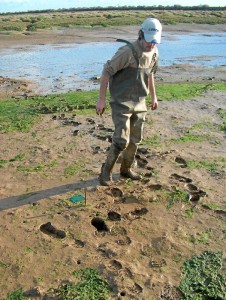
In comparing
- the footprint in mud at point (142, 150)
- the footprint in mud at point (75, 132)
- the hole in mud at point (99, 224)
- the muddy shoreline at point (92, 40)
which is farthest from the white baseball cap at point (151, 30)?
the muddy shoreline at point (92, 40)

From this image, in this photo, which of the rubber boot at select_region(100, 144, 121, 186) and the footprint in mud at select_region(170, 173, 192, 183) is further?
the footprint in mud at select_region(170, 173, 192, 183)

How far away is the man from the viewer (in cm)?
459

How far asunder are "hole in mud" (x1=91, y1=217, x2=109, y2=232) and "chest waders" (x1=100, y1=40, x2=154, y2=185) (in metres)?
0.77

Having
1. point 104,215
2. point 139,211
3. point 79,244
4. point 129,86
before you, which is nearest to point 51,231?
point 79,244

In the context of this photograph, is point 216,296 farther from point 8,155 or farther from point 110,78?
point 8,155

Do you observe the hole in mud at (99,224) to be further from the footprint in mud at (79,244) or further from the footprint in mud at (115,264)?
the footprint in mud at (115,264)

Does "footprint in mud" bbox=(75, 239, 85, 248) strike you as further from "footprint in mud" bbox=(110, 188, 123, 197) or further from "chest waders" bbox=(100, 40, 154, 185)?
"chest waders" bbox=(100, 40, 154, 185)

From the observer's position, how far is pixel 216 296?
11.8 feet

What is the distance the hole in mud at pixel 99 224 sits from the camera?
14.6 feet

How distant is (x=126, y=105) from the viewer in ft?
16.1

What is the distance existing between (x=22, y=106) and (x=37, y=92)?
2655 mm

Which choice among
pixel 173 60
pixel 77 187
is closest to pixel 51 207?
pixel 77 187

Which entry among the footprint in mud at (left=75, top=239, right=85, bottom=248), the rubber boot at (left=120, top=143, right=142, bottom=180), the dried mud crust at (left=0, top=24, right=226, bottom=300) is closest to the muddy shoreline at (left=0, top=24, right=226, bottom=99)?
the dried mud crust at (left=0, top=24, right=226, bottom=300)

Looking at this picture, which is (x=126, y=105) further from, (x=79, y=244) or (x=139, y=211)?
(x=79, y=244)
